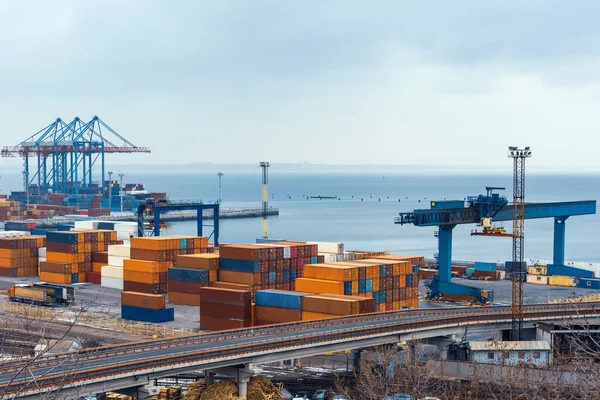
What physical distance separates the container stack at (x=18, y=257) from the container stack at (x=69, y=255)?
4452 millimetres

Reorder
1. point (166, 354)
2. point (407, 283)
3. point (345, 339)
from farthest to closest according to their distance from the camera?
point (407, 283), point (345, 339), point (166, 354)

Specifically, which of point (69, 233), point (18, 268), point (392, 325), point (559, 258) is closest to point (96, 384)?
point (392, 325)

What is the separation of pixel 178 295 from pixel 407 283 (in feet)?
50.6

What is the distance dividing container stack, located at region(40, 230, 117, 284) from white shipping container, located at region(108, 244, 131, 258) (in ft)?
10.3

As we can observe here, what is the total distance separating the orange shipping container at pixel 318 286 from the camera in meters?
50.3

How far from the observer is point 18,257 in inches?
2928

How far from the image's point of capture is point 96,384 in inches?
1177

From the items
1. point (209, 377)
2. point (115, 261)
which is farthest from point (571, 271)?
point (209, 377)

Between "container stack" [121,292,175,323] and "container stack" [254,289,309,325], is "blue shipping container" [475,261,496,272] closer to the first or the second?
"container stack" [254,289,309,325]

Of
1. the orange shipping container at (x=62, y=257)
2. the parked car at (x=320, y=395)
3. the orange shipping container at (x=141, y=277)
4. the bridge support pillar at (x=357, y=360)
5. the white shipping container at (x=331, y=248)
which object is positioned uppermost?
the white shipping container at (x=331, y=248)

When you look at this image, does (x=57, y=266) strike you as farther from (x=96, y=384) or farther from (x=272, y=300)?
(x=96, y=384)

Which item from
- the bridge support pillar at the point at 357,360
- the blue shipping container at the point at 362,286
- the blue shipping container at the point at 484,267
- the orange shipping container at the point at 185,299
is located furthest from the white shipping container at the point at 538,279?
the bridge support pillar at the point at 357,360

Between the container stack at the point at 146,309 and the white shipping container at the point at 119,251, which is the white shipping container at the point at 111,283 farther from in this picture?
the container stack at the point at 146,309

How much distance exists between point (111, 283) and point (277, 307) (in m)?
23.7
